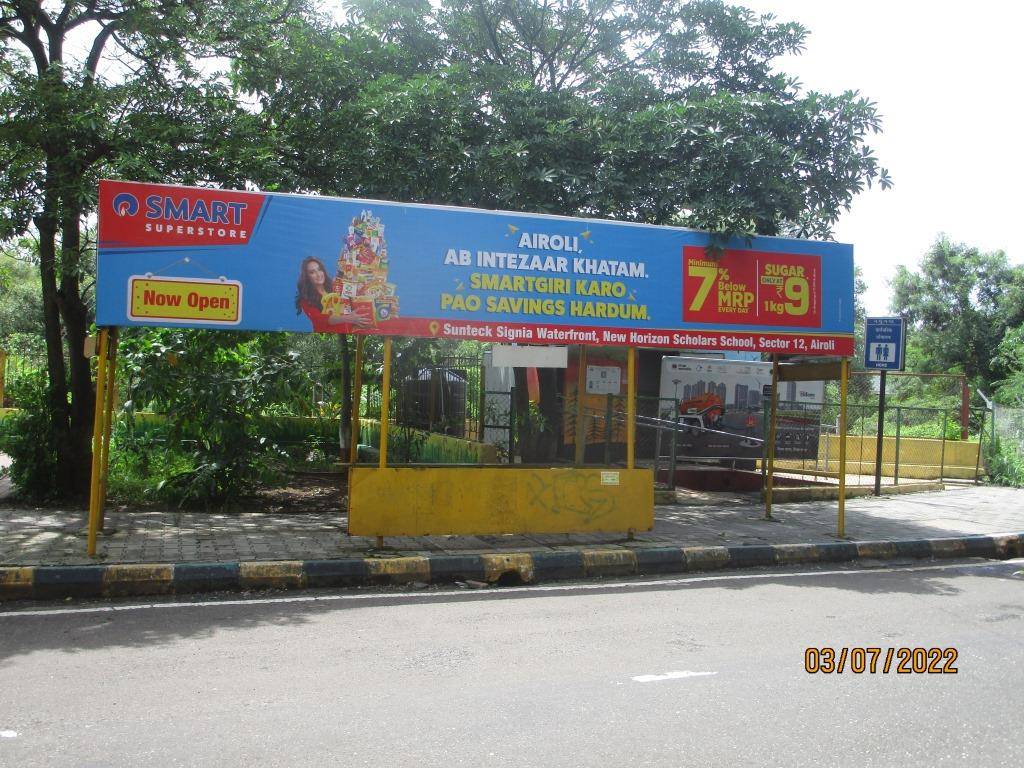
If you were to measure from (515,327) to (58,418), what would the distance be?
608cm

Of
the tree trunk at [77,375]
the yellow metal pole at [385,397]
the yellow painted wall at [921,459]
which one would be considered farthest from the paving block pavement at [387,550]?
the yellow painted wall at [921,459]

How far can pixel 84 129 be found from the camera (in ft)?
33.5

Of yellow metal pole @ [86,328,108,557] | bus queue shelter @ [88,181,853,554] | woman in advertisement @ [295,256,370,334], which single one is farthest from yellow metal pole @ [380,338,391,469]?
yellow metal pole @ [86,328,108,557]

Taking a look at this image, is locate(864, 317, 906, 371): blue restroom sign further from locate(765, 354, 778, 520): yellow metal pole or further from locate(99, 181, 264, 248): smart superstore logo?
locate(99, 181, 264, 248): smart superstore logo

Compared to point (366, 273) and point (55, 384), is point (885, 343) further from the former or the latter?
point (55, 384)

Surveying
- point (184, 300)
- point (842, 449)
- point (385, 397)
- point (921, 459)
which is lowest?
point (921, 459)

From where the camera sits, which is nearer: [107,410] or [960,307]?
[107,410]

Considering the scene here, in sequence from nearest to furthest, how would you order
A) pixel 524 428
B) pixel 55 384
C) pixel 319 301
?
pixel 319 301 → pixel 55 384 → pixel 524 428

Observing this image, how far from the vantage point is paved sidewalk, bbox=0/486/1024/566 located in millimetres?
8109

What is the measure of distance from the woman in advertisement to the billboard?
0.01 metres

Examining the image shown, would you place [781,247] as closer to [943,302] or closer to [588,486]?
[588,486]

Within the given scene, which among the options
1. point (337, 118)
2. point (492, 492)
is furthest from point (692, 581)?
point (337, 118)

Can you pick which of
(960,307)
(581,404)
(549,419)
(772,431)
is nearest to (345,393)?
(549,419)
